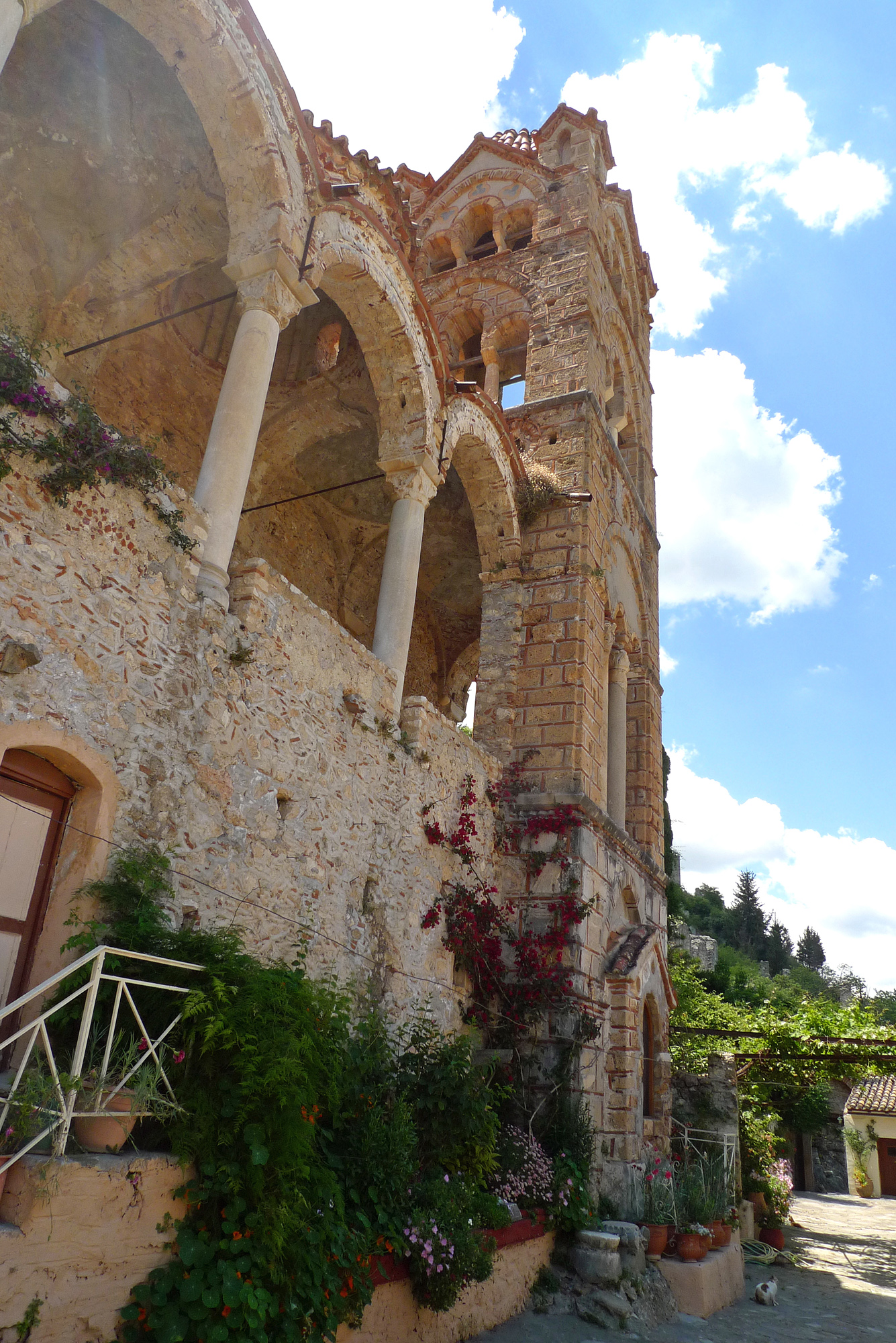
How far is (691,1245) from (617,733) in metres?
5.46

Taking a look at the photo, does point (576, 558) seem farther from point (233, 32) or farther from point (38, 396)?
point (38, 396)

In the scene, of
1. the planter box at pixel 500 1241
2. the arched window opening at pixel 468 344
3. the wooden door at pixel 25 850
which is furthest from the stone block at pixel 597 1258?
the arched window opening at pixel 468 344

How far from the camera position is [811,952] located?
227 feet

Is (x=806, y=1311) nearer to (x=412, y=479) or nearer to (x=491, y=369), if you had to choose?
(x=412, y=479)

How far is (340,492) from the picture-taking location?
11500mm

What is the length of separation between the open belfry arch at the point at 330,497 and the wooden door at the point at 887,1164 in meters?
22.2

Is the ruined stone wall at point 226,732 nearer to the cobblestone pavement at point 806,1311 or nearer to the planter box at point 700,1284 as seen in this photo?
the cobblestone pavement at point 806,1311

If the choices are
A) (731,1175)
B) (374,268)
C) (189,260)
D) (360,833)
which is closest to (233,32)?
(374,268)

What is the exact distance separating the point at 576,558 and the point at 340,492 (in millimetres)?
3675

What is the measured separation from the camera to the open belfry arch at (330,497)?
4.47 m

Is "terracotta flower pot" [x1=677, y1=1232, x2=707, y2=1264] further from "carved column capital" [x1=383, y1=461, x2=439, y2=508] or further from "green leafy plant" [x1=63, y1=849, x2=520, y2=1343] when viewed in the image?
"carved column capital" [x1=383, y1=461, x2=439, y2=508]

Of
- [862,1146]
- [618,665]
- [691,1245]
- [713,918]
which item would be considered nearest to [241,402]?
[618,665]

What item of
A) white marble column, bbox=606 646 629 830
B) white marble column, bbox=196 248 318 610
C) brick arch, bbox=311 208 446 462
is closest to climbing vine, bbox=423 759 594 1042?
white marble column, bbox=606 646 629 830

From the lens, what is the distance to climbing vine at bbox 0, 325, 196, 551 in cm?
354
